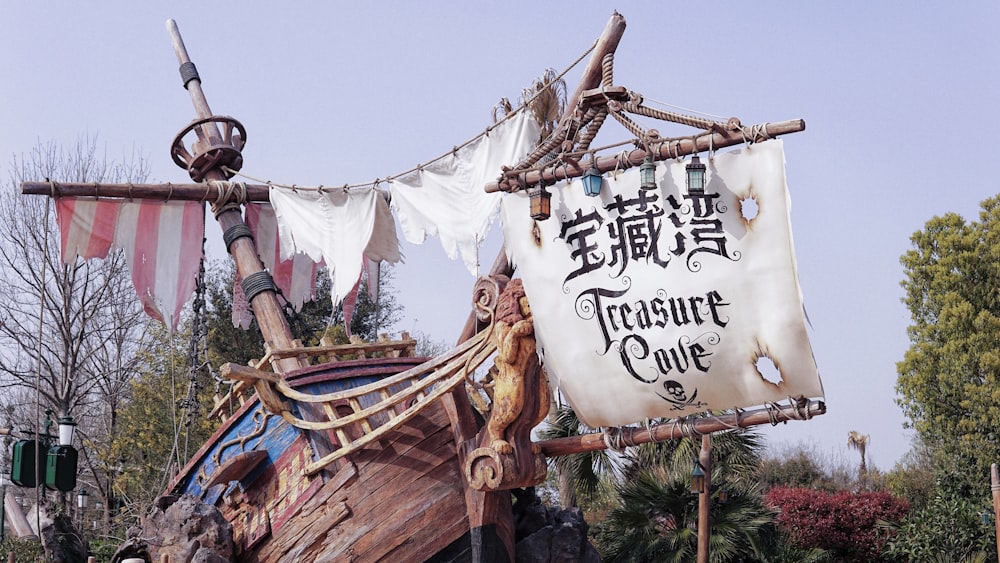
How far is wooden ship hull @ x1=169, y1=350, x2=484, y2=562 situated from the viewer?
674 centimetres

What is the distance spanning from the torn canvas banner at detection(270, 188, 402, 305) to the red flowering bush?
30.1 ft

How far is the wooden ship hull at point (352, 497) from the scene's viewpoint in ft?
22.1

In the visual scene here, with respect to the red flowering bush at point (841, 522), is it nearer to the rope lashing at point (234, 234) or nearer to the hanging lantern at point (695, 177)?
the rope lashing at point (234, 234)

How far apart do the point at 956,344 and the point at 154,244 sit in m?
12.3

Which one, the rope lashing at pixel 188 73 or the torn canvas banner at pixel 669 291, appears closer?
the torn canvas banner at pixel 669 291

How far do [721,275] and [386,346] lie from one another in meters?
2.87

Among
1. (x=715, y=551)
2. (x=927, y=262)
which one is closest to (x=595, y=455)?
(x=715, y=551)

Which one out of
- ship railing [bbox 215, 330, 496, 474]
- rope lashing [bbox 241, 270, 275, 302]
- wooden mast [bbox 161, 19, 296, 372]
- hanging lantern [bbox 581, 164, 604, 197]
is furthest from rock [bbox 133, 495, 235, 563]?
hanging lantern [bbox 581, 164, 604, 197]

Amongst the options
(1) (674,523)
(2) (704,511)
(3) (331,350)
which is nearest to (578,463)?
(1) (674,523)

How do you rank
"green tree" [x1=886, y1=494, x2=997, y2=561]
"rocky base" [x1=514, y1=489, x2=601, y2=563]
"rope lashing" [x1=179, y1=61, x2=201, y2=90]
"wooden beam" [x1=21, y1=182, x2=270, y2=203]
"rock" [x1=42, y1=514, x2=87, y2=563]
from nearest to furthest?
"rocky base" [x1=514, y1=489, x2=601, y2=563] → "rock" [x1=42, y1=514, x2=87, y2=563] → "wooden beam" [x1=21, y1=182, x2=270, y2=203] → "rope lashing" [x1=179, y1=61, x2=201, y2=90] → "green tree" [x1=886, y1=494, x2=997, y2=561]

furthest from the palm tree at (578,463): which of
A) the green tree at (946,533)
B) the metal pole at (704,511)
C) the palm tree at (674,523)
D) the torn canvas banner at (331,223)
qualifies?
the green tree at (946,533)

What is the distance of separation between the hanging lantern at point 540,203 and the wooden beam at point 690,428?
4.45 feet

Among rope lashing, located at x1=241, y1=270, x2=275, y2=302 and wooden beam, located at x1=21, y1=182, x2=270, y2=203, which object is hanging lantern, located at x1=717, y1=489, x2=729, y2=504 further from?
wooden beam, located at x1=21, y1=182, x2=270, y2=203

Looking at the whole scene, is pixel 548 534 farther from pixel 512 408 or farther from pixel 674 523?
pixel 674 523
